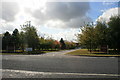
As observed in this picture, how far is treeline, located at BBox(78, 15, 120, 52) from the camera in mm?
31484

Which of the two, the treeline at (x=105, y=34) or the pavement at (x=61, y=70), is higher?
the treeline at (x=105, y=34)

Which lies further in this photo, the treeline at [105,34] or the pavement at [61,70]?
the treeline at [105,34]

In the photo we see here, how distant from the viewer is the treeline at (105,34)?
1240 inches

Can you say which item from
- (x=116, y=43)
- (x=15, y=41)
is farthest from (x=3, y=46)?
(x=116, y=43)

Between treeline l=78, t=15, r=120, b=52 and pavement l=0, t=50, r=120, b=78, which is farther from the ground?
treeline l=78, t=15, r=120, b=52

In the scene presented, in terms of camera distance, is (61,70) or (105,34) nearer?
(61,70)

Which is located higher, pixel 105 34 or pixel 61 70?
pixel 105 34

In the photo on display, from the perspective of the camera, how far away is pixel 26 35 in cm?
3844

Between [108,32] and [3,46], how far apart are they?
129 ft

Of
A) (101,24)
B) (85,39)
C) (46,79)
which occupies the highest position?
(101,24)

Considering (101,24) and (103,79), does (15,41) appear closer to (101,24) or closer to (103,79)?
(101,24)

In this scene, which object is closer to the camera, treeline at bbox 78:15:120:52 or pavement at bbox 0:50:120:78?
pavement at bbox 0:50:120:78

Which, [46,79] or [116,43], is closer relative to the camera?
[46,79]

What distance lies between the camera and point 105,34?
3228 centimetres
